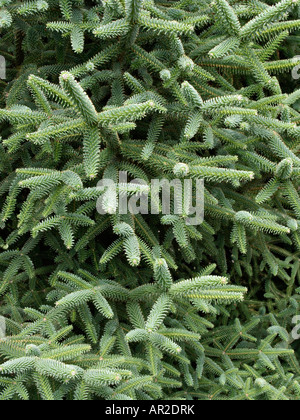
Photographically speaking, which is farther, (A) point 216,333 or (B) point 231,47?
(A) point 216,333

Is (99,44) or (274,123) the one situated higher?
(99,44)

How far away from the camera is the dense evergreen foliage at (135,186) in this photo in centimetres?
216

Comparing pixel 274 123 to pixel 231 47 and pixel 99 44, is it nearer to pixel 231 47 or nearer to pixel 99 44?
pixel 231 47

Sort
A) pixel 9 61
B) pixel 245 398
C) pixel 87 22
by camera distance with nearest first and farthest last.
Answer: pixel 87 22, pixel 245 398, pixel 9 61

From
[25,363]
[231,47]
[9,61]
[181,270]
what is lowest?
[181,270]

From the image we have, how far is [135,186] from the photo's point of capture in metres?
2.08

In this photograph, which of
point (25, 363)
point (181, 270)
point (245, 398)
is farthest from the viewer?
point (181, 270)

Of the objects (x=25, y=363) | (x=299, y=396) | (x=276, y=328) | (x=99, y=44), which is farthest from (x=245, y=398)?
(x=99, y=44)

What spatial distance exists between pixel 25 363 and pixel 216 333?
1.70 metres

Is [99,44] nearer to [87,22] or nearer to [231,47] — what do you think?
[87,22]

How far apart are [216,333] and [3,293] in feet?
5.63

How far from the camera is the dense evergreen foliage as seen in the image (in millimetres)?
2158

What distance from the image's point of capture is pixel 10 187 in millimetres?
2607

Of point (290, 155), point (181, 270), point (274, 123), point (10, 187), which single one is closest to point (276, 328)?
point (181, 270)
